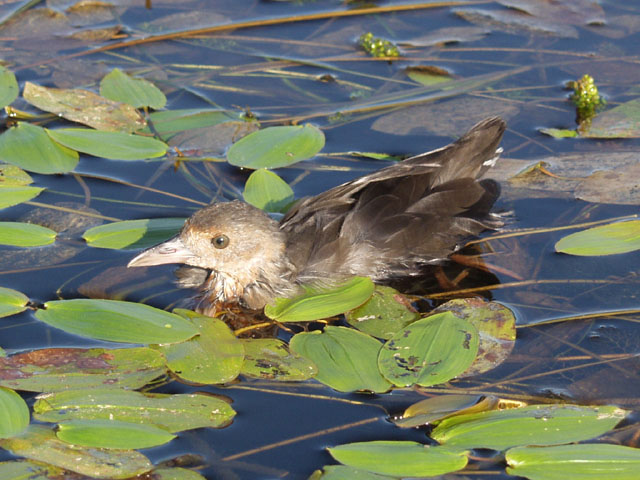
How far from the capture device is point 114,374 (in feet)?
14.4

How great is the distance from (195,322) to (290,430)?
0.94 m

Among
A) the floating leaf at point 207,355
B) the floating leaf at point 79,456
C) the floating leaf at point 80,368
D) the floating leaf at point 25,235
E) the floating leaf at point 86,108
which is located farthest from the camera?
the floating leaf at point 86,108

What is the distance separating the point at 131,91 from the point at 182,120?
463 mm

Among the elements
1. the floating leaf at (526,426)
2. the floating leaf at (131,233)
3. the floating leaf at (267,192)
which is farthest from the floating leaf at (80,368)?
the floating leaf at (267,192)

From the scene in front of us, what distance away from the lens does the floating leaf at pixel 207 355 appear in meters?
4.40

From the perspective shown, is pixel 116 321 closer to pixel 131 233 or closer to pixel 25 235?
pixel 131 233

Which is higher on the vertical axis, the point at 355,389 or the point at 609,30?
the point at 609,30

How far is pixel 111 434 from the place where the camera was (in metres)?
3.95

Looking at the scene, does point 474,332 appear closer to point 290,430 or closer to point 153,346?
point 290,430

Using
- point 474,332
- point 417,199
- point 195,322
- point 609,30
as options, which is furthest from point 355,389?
point 609,30

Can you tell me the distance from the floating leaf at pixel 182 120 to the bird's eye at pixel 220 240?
1585mm

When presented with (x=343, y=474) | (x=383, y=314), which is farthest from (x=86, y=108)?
(x=343, y=474)

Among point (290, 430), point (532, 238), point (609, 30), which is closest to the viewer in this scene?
point (290, 430)

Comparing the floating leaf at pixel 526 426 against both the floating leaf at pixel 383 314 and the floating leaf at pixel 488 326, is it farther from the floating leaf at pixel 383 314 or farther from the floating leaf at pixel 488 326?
the floating leaf at pixel 383 314
